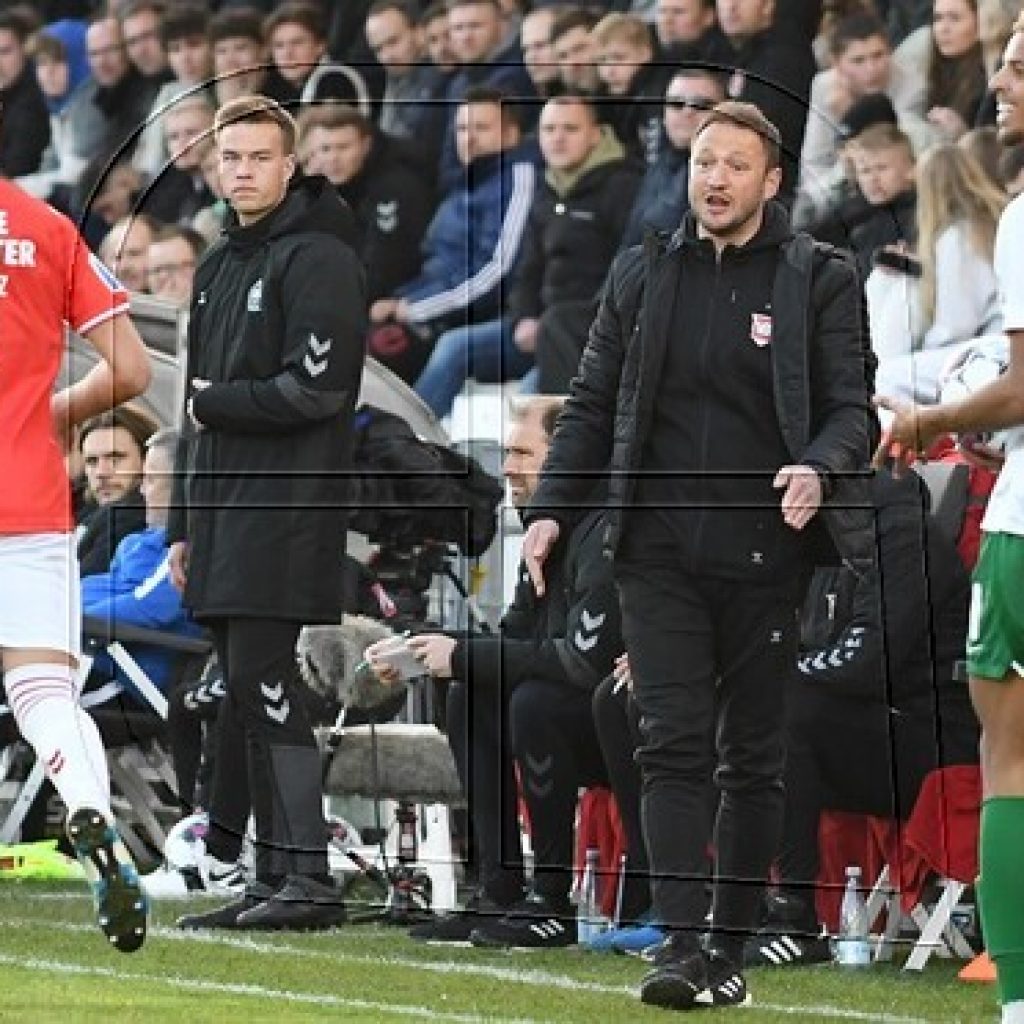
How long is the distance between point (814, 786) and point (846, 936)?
1.34 ft

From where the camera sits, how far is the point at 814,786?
359 inches

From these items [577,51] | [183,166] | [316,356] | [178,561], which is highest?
[577,51]

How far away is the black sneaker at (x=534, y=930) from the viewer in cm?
938

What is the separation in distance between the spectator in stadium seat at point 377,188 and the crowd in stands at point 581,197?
0.01 meters

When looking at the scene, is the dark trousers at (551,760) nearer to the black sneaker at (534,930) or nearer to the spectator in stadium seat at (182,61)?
the black sneaker at (534,930)

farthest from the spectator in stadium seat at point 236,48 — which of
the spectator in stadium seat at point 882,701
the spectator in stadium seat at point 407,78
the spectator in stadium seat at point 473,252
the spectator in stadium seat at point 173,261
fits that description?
the spectator in stadium seat at point 882,701

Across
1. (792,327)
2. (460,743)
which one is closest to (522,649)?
(460,743)

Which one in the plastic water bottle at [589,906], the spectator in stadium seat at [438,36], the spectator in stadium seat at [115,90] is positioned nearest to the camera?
the plastic water bottle at [589,906]

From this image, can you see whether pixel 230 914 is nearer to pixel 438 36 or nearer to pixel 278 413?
pixel 278 413

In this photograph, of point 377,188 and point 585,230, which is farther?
point 377,188

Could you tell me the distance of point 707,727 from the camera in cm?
789

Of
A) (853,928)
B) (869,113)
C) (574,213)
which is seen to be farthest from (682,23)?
(853,928)

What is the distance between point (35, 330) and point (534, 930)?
98.9 inches

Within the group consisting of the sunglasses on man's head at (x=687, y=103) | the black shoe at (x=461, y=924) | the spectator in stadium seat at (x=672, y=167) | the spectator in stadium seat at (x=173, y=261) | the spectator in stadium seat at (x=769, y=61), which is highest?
the spectator in stadium seat at (x=769, y=61)
